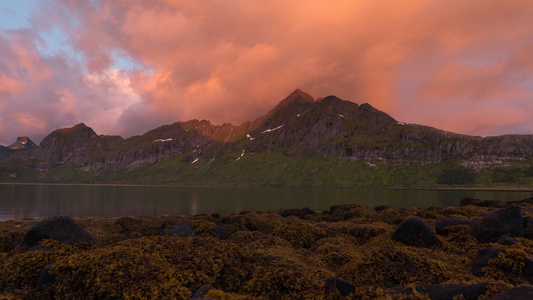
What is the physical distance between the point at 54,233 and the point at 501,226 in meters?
22.0

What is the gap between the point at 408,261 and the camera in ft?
32.2

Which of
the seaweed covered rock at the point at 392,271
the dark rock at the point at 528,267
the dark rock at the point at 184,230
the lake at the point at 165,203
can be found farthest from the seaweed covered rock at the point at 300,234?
the lake at the point at 165,203

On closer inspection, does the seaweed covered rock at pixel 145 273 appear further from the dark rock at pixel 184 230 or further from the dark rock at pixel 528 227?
the dark rock at pixel 528 227

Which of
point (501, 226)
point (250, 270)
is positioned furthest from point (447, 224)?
point (250, 270)

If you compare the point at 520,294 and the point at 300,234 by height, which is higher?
the point at 520,294

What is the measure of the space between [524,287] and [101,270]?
9694mm

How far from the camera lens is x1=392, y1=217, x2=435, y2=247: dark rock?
14992mm

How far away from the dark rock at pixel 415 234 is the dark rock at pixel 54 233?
623 inches

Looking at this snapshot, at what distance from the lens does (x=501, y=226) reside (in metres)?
14.9

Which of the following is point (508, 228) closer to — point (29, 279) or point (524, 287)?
point (524, 287)

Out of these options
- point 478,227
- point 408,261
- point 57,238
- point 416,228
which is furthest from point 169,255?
point 478,227

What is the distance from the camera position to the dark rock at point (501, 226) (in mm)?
14734

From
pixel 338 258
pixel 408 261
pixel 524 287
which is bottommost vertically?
pixel 338 258

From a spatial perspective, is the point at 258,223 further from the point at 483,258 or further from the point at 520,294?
the point at 520,294
